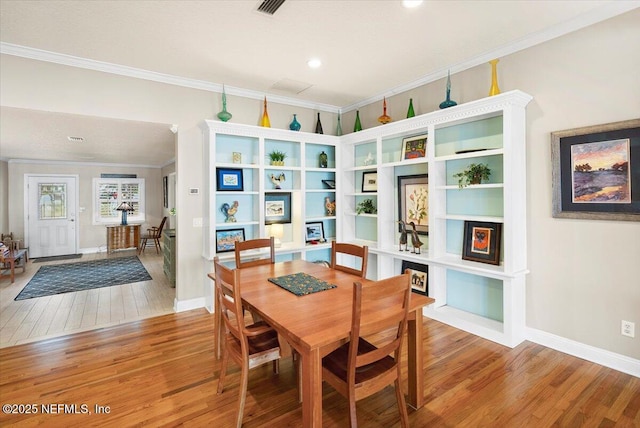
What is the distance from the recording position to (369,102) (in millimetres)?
4676

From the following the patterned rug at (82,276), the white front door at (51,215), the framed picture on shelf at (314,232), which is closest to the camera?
the framed picture on shelf at (314,232)

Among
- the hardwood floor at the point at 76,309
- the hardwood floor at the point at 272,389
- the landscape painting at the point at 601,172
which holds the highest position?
the landscape painting at the point at 601,172

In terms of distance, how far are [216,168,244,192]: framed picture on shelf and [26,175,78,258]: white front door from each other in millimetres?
6797

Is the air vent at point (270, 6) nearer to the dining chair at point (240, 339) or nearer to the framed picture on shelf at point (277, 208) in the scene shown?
the dining chair at point (240, 339)

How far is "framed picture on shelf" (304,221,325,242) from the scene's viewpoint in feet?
15.5

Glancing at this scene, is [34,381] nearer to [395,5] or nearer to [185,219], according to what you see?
[185,219]

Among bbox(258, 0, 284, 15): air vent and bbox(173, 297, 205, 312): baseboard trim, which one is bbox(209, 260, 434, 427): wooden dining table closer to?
bbox(173, 297, 205, 312): baseboard trim

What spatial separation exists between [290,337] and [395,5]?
243 centimetres

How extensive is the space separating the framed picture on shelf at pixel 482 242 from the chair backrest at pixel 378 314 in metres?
1.83

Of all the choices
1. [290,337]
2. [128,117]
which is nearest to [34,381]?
[290,337]

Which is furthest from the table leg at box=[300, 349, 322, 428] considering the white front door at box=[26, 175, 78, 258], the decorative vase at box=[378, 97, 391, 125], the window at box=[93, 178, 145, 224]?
the window at box=[93, 178, 145, 224]

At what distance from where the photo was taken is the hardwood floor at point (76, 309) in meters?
3.44

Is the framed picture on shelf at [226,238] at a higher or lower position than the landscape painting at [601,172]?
lower

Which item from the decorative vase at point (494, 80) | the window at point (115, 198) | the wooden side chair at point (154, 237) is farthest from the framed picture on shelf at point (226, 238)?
the window at point (115, 198)
